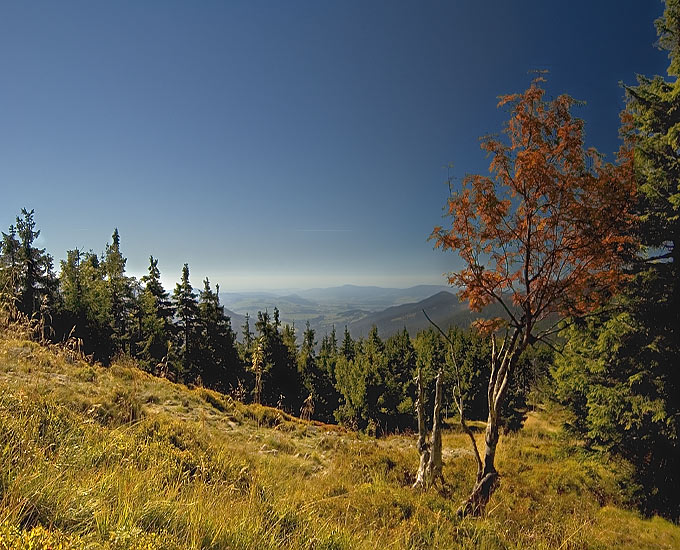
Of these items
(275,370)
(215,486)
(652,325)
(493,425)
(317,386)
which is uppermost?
(652,325)

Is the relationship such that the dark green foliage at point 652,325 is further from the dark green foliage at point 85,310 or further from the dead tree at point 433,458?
the dark green foliage at point 85,310

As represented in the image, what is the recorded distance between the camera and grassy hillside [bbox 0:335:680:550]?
2.41m

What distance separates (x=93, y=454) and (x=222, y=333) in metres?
29.6

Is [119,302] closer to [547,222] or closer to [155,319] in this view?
[155,319]

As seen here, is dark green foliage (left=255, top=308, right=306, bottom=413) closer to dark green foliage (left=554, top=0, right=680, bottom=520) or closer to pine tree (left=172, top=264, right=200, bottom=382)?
pine tree (left=172, top=264, right=200, bottom=382)

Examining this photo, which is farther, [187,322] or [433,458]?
[187,322]

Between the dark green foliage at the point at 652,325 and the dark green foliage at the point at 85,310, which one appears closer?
the dark green foliage at the point at 652,325

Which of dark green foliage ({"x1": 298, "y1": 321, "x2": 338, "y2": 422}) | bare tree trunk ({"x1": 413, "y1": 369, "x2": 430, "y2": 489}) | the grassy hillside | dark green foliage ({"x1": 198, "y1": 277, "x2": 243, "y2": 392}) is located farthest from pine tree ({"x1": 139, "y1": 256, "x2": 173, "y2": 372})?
bare tree trunk ({"x1": 413, "y1": 369, "x2": 430, "y2": 489})

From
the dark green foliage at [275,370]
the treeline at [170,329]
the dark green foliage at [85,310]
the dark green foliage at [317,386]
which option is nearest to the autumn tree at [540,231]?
the treeline at [170,329]

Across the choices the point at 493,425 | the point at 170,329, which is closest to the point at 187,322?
the point at 170,329

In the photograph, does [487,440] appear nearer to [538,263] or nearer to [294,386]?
[538,263]

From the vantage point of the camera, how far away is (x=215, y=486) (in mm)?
3754

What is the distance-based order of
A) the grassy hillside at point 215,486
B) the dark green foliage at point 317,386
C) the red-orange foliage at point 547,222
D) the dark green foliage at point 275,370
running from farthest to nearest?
the dark green foliage at point 317,386 → the dark green foliage at point 275,370 → the red-orange foliage at point 547,222 → the grassy hillside at point 215,486

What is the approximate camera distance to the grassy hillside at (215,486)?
2408 mm
